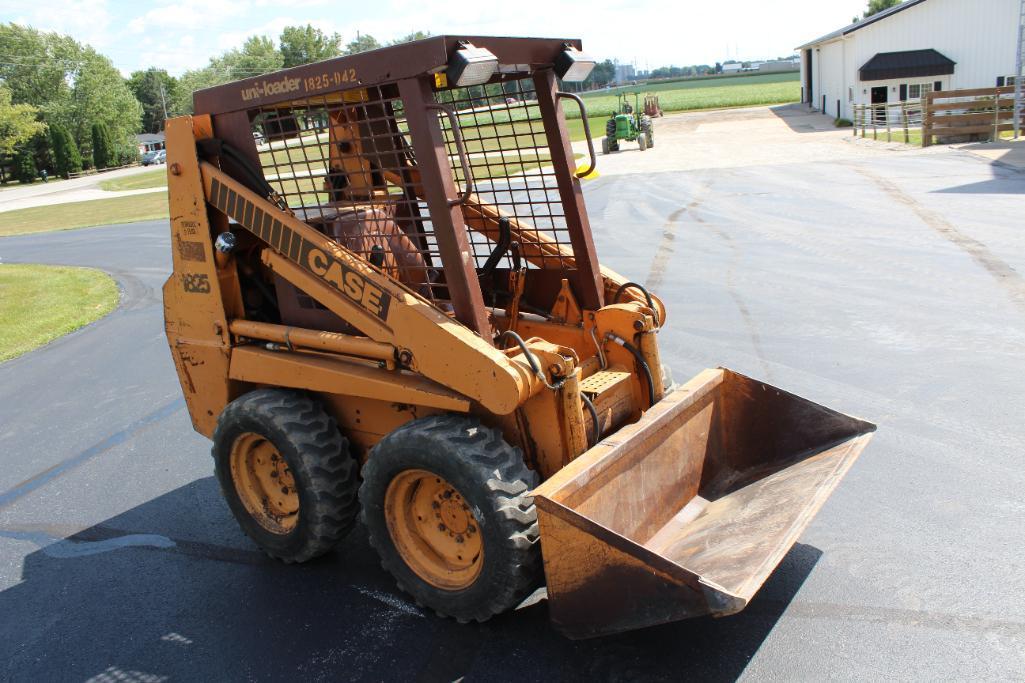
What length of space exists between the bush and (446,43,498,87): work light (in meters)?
71.8

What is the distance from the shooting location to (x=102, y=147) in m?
71.5

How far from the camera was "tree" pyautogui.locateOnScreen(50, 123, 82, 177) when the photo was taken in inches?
2584

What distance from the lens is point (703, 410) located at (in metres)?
4.61

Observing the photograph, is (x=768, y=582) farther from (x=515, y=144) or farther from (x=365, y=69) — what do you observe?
(x=365, y=69)

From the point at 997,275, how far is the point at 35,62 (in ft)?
286

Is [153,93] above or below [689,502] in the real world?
above


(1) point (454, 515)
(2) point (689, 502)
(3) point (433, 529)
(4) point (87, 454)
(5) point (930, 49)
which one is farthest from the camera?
(5) point (930, 49)

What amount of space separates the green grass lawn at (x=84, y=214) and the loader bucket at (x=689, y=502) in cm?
2787

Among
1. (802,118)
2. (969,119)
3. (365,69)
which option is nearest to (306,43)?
(802,118)

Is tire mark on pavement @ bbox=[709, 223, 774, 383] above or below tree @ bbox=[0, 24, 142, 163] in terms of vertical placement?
below

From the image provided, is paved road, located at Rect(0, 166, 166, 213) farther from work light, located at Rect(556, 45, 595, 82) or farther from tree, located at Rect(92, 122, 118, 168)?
work light, located at Rect(556, 45, 595, 82)

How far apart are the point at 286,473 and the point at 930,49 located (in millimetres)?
40922

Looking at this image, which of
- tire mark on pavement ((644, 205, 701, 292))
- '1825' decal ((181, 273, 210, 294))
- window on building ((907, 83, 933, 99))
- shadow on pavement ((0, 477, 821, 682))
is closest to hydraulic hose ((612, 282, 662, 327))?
shadow on pavement ((0, 477, 821, 682))

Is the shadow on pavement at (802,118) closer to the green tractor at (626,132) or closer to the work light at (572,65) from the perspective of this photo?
the green tractor at (626,132)
